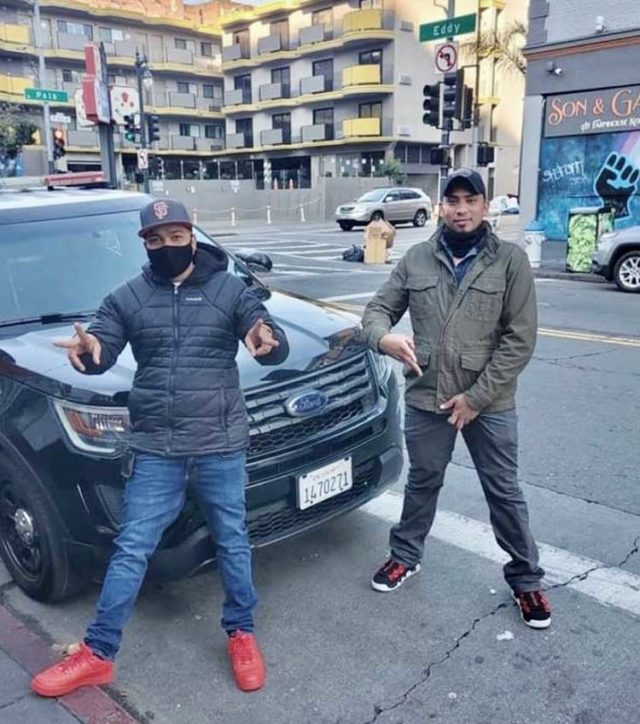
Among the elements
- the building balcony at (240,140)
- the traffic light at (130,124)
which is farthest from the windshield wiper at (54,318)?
the building balcony at (240,140)

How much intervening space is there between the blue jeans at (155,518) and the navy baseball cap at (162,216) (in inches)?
33.0

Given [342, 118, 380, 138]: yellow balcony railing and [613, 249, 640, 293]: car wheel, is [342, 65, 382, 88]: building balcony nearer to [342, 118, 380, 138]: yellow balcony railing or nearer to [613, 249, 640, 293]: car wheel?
[342, 118, 380, 138]: yellow balcony railing

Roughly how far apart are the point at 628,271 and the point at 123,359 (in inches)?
455

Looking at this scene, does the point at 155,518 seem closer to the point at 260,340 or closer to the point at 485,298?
the point at 260,340

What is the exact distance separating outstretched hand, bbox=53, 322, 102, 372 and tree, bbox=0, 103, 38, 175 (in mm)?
36968

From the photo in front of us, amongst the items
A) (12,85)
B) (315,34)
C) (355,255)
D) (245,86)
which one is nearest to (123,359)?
(355,255)

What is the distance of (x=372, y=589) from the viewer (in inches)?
141

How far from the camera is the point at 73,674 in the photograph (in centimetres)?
281

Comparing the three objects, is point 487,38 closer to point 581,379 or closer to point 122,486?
point 581,379

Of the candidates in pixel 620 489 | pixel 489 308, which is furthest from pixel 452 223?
pixel 620 489

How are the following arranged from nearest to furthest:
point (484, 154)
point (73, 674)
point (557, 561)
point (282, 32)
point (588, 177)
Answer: point (73, 674)
point (557, 561)
point (588, 177)
point (484, 154)
point (282, 32)

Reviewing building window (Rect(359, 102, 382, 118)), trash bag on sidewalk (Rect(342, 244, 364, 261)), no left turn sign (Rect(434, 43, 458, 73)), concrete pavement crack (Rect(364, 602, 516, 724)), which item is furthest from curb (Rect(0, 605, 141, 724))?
building window (Rect(359, 102, 382, 118))

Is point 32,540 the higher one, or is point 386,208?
point 32,540

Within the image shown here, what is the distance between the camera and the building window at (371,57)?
4112 centimetres
